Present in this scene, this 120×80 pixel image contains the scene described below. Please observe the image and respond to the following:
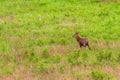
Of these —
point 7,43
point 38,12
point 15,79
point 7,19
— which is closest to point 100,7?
point 38,12

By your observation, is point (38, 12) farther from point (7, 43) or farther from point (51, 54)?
point (51, 54)

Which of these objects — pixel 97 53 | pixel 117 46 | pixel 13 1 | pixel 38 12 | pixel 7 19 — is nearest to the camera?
pixel 97 53

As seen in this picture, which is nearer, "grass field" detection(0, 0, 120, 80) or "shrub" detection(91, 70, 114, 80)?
"shrub" detection(91, 70, 114, 80)

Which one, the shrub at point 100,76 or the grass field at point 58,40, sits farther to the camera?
the grass field at point 58,40

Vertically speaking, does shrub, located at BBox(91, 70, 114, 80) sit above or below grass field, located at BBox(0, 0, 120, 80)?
above

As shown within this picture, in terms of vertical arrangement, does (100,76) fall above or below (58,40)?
above

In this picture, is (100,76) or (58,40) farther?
(58,40)

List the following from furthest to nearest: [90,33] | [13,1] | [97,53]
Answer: [13,1]
[90,33]
[97,53]

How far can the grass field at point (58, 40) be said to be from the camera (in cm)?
1212

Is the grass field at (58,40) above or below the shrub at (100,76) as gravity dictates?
below

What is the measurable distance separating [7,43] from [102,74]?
5.06 metres

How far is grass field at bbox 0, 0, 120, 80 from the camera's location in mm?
12125

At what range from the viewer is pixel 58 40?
15.8 meters

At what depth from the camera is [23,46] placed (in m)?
15.2
